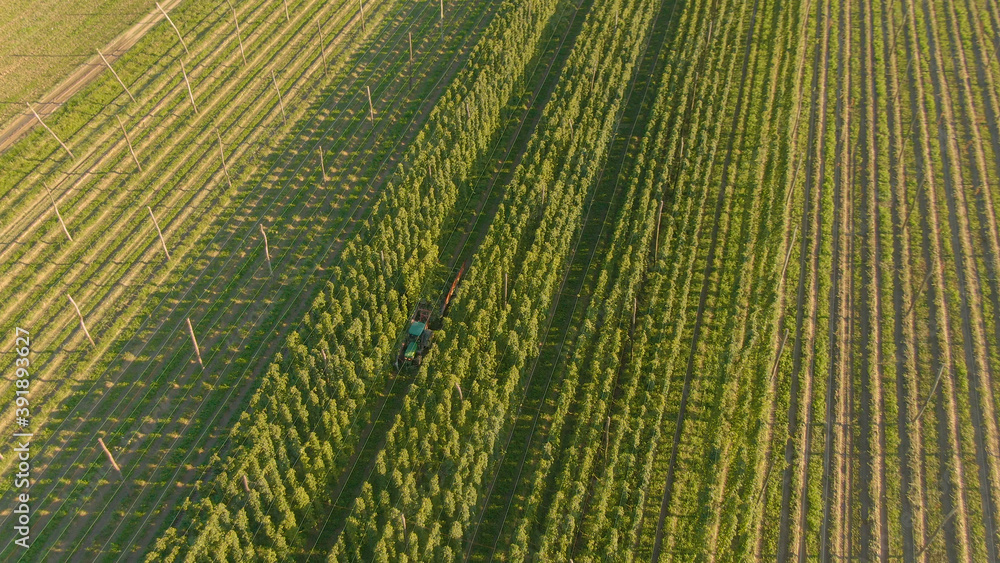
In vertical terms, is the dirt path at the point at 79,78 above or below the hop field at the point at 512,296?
above

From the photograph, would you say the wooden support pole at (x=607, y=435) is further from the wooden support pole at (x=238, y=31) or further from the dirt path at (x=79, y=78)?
the dirt path at (x=79, y=78)

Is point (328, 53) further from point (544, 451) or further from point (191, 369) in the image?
point (544, 451)

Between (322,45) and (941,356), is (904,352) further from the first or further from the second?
(322,45)

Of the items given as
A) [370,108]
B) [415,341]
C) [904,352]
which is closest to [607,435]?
[415,341]

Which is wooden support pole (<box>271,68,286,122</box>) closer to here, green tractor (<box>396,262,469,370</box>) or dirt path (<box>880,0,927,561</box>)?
green tractor (<box>396,262,469,370</box>)

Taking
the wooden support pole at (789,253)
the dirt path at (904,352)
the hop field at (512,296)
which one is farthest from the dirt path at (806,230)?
the dirt path at (904,352)
